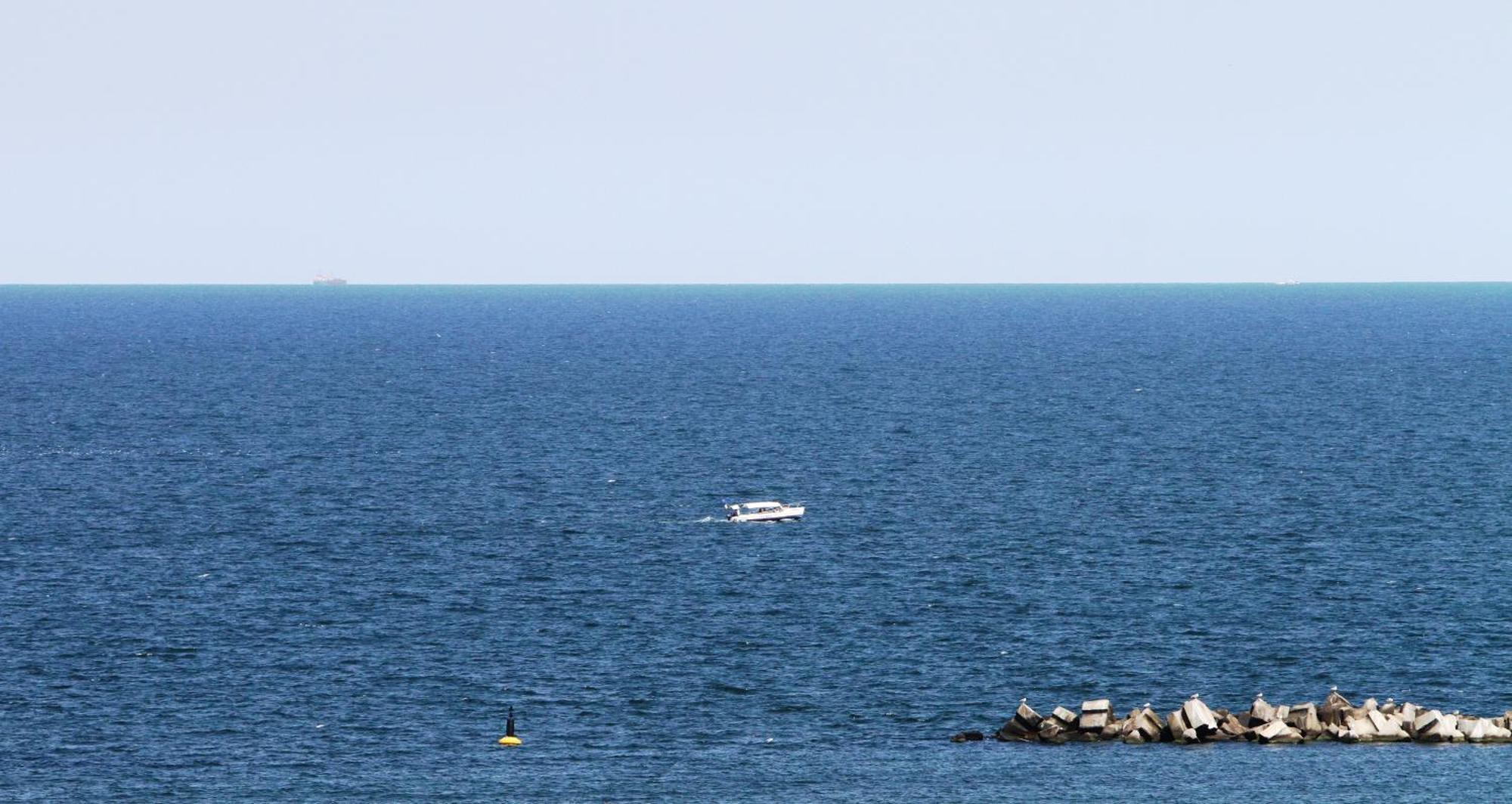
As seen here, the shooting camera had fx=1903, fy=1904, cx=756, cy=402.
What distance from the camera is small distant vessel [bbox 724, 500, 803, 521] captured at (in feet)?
441

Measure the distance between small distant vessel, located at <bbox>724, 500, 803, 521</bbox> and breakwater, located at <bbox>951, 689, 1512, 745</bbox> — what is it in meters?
55.9

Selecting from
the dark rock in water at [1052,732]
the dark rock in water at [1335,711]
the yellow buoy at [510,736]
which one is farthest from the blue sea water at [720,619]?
the dark rock in water at [1335,711]

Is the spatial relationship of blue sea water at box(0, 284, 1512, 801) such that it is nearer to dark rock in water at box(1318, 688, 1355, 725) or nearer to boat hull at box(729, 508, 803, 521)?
boat hull at box(729, 508, 803, 521)

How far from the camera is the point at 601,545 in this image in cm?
12556

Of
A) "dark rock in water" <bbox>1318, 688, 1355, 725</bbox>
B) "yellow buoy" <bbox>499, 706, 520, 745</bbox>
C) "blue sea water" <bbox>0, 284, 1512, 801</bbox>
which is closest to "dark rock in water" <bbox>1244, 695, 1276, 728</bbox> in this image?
"dark rock in water" <bbox>1318, 688, 1355, 725</bbox>

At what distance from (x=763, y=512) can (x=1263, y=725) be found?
205 feet

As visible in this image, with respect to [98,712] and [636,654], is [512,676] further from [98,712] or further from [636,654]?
[98,712]

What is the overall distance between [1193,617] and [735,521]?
41508 mm

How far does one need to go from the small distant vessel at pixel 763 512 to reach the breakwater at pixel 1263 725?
55868 millimetres

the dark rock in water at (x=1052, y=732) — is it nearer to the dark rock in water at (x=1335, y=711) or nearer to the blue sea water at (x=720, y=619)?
the blue sea water at (x=720, y=619)

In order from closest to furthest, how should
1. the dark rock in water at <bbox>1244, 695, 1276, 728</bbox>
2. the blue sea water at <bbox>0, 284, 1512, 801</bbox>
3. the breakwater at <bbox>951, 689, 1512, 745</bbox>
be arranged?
the blue sea water at <bbox>0, 284, 1512, 801</bbox> < the breakwater at <bbox>951, 689, 1512, 745</bbox> < the dark rock in water at <bbox>1244, 695, 1276, 728</bbox>

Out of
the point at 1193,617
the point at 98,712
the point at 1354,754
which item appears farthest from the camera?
the point at 1193,617

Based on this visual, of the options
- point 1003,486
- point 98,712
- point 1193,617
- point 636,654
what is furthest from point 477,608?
point 1003,486

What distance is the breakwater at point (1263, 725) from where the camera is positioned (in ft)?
246
